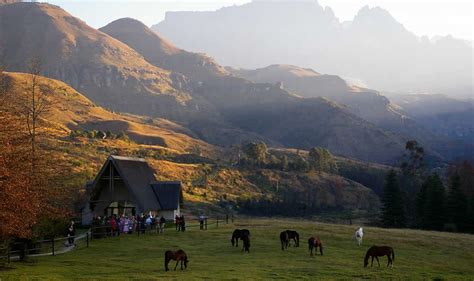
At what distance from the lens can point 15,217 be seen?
75.6ft

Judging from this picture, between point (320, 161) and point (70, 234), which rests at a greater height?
point (320, 161)

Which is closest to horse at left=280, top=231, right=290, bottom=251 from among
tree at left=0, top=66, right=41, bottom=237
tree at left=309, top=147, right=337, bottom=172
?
tree at left=0, top=66, right=41, bottom=237

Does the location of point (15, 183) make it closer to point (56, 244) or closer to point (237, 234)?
point (56, 244)

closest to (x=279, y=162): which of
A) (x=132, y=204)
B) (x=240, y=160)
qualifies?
(x=240, y=160)

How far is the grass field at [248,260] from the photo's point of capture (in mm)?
23125

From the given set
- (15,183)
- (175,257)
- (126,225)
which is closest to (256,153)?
(126,225)

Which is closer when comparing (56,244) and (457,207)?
(56,244)

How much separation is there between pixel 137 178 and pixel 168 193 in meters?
4.64

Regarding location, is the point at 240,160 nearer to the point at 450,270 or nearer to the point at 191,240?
the point at 191,240

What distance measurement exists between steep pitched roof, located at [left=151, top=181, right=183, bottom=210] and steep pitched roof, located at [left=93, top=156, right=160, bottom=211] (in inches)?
27.1

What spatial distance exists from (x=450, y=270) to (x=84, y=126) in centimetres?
15854

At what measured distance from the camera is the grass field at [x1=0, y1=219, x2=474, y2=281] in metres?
23.1

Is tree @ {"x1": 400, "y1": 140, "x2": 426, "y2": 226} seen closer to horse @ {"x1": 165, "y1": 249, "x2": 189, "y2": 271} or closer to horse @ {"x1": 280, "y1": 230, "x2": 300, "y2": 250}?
horse @ {"x1": 280, "y1": 230, "x2": 300, "y2": 250}

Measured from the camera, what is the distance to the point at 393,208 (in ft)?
256
